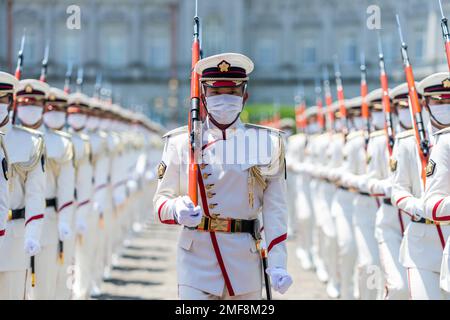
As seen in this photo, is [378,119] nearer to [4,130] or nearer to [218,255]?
[4,130]

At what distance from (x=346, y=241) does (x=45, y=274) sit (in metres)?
3.32

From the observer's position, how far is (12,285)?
6719 millimetres

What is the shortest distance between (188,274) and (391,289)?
237 centimetres

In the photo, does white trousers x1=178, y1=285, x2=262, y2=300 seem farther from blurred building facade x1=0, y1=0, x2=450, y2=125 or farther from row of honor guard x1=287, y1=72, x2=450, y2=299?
blurred building facade x1=0, y1=0, x2=450, y2=125

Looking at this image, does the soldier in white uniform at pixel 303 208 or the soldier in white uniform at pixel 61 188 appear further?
the soldier in white uniform at pixel 303 208

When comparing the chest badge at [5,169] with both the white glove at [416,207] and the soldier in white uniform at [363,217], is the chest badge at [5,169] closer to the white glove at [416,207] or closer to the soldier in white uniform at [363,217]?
the white glove at [416,207]

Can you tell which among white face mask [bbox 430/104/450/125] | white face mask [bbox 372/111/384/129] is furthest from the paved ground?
white face mask [bbox 430/104/450/125]

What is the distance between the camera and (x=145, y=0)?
5759 centimetres

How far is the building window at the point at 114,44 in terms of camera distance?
5769 cm

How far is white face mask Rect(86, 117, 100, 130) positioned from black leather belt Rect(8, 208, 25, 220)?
14.9 ft

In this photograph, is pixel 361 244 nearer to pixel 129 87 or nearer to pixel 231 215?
pixel 231 215

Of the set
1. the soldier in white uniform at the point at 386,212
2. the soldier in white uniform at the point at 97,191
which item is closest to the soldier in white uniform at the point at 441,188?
the soldier in white uniform at the point at 386,212

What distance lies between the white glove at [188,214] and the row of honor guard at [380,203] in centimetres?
178
